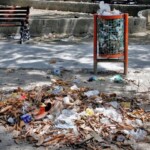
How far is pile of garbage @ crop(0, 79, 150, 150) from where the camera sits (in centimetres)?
475

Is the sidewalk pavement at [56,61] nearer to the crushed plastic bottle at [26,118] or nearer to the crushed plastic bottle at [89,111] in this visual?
the crushed plastic bottle at [89,111]

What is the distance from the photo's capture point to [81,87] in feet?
21.6

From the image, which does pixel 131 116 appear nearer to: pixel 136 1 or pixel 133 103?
pixel 133 103

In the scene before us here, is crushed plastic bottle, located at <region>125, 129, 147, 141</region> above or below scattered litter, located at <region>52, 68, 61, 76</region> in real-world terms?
below

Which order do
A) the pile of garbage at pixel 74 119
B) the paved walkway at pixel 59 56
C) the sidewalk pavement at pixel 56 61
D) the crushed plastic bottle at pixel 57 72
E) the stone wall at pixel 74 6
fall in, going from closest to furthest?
the pile of garbage at pixel 74 119 → the sidewalk pavement at pixel 56 61 → the crushed plastic bottle at pixel 57 72 → the paved walkway at pixel 59 56 → the stone wall at pixel 74 6

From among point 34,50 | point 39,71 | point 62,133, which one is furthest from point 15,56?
point 62,133

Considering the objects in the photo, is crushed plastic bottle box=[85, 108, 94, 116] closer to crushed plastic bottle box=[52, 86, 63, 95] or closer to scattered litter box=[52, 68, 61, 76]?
crushed plastic bottle box=[52, 86, 63, 95]

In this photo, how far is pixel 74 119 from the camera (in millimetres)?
5172

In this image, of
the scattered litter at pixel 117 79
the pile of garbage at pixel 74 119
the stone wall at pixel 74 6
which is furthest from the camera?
the stone wall at pixel 74 6

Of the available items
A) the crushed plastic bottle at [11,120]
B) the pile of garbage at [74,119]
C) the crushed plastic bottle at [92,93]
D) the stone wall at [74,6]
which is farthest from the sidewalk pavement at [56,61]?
the stone wall at [74,6]

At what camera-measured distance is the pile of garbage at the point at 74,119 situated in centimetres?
Answer: 475

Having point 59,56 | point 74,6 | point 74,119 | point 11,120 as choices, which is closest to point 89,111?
point 74,119

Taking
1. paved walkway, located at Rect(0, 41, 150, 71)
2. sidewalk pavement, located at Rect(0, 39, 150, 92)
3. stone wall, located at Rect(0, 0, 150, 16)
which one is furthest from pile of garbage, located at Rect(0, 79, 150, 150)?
stone wall, located at Rect(0, 0, 150, 16)

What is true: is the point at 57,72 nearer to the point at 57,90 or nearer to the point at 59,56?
the point at 57,90
